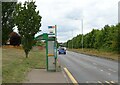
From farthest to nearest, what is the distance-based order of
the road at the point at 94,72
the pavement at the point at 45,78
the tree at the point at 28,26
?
1. the tree at the point at 28,26
2. the road at the point at 94,72
3. the pavement at the point at 45,78

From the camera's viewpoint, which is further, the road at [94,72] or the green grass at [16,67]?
the road at [94,72]

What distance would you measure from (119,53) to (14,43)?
34.9 metres

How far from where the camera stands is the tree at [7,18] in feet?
46.3

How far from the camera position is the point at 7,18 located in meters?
14.2

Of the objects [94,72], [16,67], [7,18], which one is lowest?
[94,72]

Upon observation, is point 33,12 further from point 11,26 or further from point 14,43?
point 14,43

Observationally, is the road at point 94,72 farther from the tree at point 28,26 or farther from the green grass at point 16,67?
the tree at point 28,26

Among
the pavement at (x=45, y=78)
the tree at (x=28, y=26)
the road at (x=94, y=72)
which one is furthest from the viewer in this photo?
the tree at (x=28, y=26)

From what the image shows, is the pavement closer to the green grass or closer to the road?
the green grass

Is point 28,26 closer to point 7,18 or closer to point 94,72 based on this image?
point 94,72

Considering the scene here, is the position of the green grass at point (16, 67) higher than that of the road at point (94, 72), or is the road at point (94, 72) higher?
the green grass at point (16, 67)

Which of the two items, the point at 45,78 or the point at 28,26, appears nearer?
the point at 45,78

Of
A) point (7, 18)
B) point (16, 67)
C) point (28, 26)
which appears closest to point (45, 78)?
point (7, 18)

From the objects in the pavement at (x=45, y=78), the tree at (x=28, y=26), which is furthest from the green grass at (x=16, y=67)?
the tree at (x=28, y=26)
